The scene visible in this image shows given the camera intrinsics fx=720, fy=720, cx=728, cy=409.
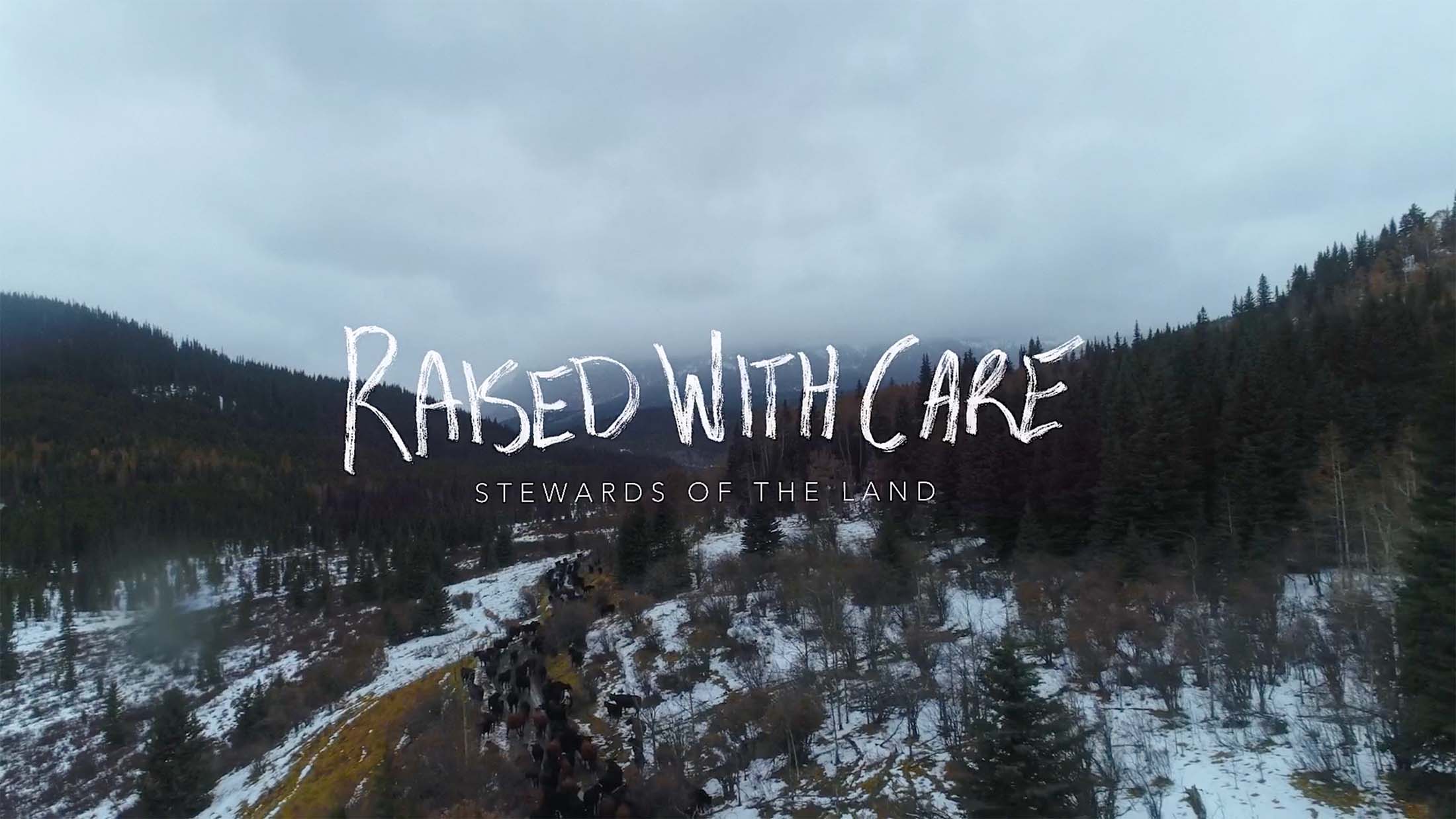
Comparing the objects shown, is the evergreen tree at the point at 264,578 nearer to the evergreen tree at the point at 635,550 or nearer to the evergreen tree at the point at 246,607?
the evergreen tree at the point at 246,607

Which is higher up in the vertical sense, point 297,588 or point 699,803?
point 699,803

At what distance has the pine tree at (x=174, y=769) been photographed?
30.7m

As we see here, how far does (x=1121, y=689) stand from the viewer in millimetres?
25016

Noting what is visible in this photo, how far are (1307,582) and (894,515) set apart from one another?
2366cm

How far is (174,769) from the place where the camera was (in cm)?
3097

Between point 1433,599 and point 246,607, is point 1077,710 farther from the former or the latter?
point 246,607

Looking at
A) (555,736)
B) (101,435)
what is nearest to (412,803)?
(555,736)

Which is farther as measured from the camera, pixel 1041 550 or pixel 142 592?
pixel 142 592

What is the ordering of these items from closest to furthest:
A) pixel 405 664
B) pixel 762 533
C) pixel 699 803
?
pixel 699 803 < pixel 405 664 < pixel 762 533

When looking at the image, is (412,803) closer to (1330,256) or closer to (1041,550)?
(1041,550)

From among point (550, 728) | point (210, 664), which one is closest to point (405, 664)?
point (210, 664)

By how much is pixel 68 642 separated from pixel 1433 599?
84.3m

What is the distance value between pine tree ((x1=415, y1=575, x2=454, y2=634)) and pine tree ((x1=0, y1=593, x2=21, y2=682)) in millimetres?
32837

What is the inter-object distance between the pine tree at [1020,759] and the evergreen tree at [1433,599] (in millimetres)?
7707
